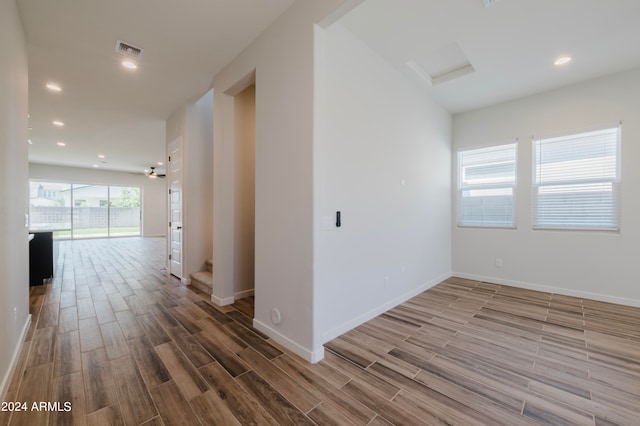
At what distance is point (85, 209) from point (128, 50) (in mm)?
11016

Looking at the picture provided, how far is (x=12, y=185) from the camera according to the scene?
2041 mm

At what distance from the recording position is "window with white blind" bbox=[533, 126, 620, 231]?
136 inches

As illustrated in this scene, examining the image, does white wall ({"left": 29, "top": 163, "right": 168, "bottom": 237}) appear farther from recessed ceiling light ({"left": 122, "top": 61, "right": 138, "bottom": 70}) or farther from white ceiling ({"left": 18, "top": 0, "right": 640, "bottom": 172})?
recessed ceiling light ({"left": 122, "top": 61, "right": 138, "bottom": 70})

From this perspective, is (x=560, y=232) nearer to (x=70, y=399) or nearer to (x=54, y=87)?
(x=70, y=399)

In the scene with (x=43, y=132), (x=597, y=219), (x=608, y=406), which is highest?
(x=43, y=132)

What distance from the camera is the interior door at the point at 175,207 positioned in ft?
14.5

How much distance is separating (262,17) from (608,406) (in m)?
3.90

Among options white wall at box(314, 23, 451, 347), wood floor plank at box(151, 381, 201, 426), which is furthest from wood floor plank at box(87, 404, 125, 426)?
white wall at box(314, 23, 451, 347)

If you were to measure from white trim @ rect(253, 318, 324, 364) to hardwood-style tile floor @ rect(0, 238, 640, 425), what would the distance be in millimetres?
60

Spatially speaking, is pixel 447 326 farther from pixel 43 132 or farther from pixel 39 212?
pixel 39 212

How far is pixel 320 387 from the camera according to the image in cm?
176

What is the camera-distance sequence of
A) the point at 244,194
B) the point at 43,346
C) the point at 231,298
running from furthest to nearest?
the point at 244,194
the point at 231,298
the point at 43,346

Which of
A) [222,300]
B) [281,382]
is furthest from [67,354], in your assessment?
[281,382]

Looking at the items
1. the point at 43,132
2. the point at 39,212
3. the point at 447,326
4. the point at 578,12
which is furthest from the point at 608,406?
the point at 39,212
